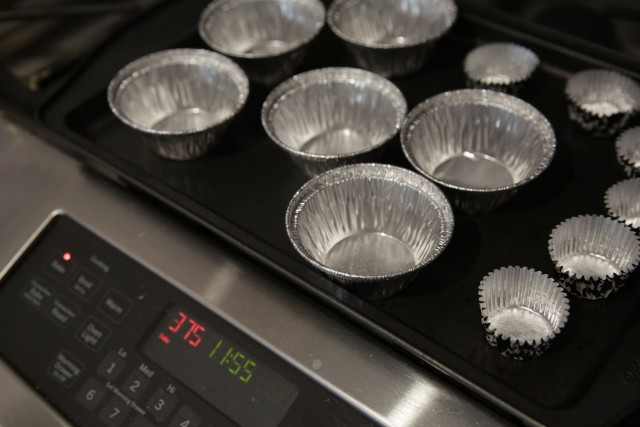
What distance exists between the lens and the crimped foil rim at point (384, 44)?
754 mm

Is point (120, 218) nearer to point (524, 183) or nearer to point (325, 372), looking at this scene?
point (325, 372)

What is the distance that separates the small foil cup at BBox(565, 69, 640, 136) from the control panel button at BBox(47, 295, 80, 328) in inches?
21.5

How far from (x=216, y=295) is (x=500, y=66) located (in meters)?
0.43

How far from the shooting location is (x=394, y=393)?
554 millimetres

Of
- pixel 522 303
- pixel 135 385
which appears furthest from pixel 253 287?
pixel 522 303

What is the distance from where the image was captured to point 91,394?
0.62 metres

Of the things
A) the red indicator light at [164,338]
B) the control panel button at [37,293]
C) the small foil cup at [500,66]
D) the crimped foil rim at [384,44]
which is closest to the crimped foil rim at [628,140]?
the small foil cup at [500,66]

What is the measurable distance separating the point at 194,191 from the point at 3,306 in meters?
0.22

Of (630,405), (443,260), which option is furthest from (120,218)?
(630,405)

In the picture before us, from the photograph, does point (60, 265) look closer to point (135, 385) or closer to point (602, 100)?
point (135, 385)

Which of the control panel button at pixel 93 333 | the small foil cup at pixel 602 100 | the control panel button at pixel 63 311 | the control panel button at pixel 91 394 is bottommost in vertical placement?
the control panel button at pixel 91 394

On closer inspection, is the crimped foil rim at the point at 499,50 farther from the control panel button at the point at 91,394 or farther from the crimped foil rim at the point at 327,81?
the control panel button at the point at 91,394

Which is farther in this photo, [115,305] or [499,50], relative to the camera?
[499,50]

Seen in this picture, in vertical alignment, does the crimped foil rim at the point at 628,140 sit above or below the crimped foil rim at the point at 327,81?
below
